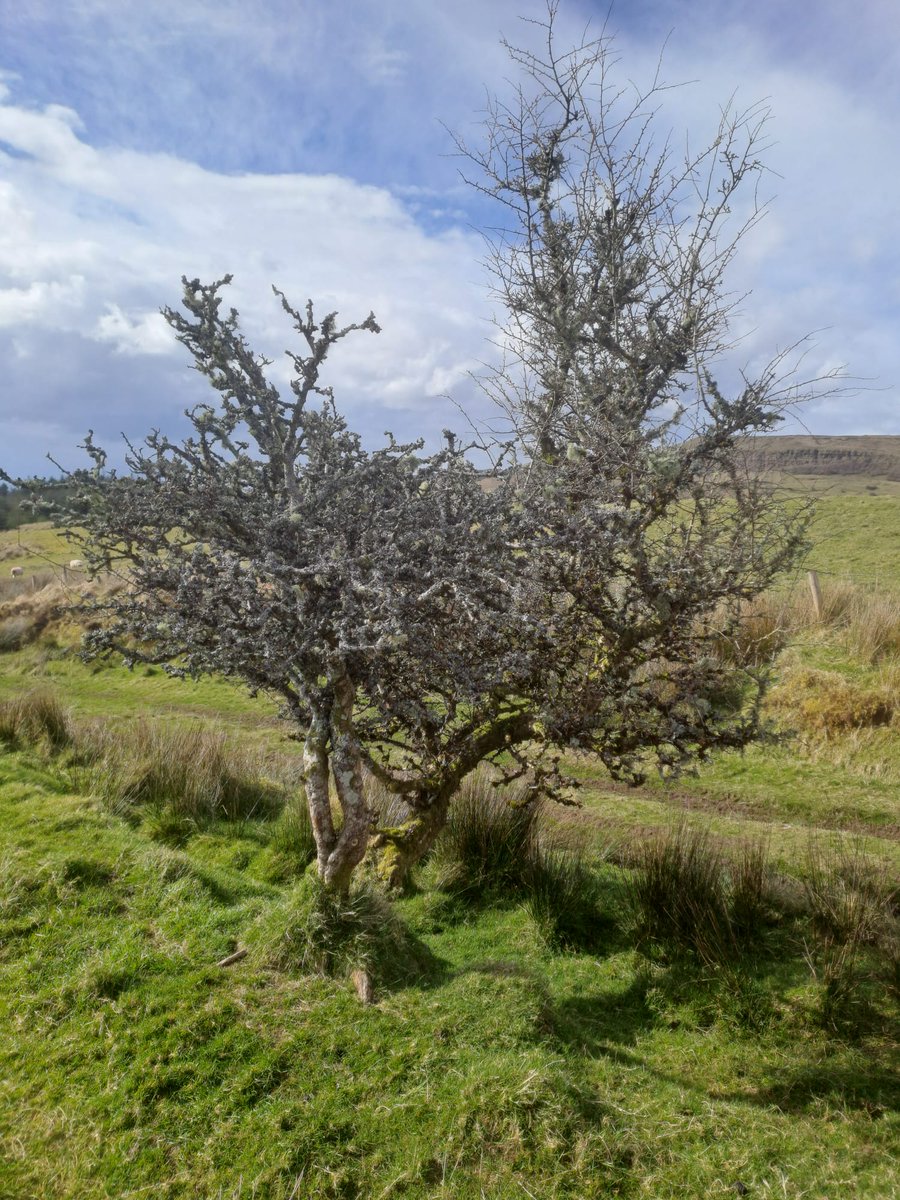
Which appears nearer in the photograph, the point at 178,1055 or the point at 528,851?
the point at 178,1055

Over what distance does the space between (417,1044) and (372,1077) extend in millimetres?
342

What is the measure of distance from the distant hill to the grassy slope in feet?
13.6

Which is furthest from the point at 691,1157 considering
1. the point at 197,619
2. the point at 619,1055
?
the point at 197,619

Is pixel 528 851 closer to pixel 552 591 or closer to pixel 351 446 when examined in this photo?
pixel 552 591

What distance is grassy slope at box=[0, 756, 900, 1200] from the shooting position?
11.9 feet

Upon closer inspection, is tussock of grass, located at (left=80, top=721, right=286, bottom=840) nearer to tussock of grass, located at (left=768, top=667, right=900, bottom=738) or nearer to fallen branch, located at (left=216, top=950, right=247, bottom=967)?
fallen branch, located at (left=216, top=950, right=247, bottom=967)

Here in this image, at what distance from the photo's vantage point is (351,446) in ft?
16.3

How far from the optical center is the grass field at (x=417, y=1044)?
365cm

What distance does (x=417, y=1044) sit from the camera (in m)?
4.30

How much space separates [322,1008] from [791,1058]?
3271mm

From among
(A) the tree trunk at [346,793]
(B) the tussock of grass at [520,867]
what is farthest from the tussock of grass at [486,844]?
(A) the tree trunk at [346,793]

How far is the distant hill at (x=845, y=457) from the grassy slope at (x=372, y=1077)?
13.6 feet

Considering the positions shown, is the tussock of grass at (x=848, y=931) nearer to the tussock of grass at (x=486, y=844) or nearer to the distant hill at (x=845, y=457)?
the tussock of grass at (x=486, y=844)

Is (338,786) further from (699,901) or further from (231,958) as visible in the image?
(699,901)
